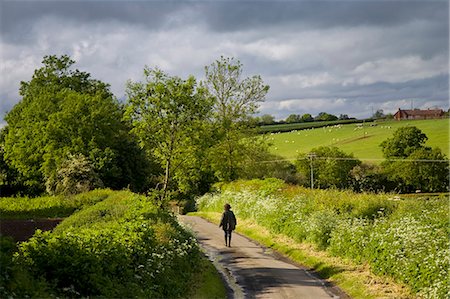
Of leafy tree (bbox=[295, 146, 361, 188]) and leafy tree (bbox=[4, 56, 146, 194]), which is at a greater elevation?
leafy tree (bbox=[4, 56, 146, 194])

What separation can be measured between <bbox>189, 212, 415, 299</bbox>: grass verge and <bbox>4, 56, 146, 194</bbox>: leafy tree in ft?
69.9

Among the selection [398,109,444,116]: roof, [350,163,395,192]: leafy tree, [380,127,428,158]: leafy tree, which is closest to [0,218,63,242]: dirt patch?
[350,163,395,192]: leafy tree

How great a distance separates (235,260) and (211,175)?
34.1 metres

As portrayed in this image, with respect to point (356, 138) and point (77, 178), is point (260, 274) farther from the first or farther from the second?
point (356, 138)

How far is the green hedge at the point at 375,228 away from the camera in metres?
16.7

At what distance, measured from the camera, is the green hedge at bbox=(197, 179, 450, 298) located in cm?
1667

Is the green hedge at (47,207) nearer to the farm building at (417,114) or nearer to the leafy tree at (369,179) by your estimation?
the leafy tree at (369,179)

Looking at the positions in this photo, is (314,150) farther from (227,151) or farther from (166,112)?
(166,112)

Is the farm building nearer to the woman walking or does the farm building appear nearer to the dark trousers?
the dark trousers

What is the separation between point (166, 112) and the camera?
35469 mm

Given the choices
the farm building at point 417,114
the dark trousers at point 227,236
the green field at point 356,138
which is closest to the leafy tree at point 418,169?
the green field at point 356,138

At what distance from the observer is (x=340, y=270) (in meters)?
20.8

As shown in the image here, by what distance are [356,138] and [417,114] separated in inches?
1503

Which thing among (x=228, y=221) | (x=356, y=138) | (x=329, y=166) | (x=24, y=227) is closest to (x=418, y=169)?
(x=329, y=166)
